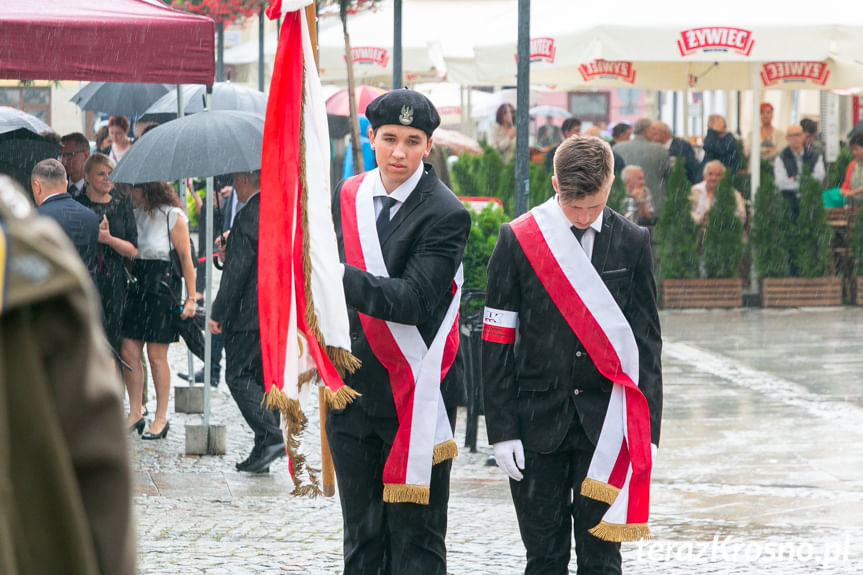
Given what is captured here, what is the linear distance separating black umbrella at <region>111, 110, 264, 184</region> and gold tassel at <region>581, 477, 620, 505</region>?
4.56 meters

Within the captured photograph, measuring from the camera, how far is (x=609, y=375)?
4.29m

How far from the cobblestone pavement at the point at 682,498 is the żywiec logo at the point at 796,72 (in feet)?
20.6

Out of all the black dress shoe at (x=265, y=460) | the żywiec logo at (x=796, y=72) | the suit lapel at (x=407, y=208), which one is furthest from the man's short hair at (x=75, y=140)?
the żywiec logo at (x=796, y=72)

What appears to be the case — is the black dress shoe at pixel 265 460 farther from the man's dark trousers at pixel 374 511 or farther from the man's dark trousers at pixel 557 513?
the man's dark trousers at pixel 557 513

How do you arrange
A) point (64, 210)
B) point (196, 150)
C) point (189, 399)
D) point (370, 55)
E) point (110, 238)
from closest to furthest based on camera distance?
point (64, 210), point (196, 150), point (110, 238), point (189, 399), point (370, 55)

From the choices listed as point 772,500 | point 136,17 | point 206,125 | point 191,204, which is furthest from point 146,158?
point 191,204

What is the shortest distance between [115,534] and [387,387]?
9.76 ft

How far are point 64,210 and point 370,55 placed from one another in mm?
10974

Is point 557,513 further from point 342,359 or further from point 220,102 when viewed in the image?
point 220,102

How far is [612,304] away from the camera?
4320 mm

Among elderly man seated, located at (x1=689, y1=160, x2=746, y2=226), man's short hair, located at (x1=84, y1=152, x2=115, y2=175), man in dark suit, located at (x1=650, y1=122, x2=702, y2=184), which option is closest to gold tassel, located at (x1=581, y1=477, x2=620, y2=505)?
man's short hair, located at (x1=84, y1=152, x2=115, y2=175)

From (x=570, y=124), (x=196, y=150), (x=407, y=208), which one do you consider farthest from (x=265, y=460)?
(x=570, y=124)

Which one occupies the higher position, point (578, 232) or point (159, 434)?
point (578, 232)

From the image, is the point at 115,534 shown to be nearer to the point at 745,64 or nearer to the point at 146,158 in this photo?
the point at 146,158
